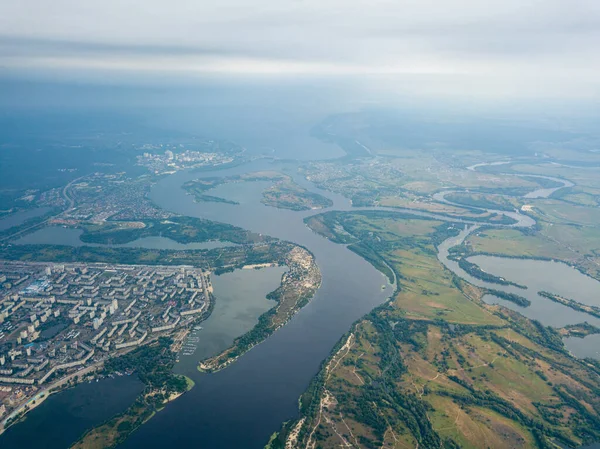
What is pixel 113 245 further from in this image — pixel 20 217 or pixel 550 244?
pixel 550 244

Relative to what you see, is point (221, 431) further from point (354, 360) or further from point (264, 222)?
point (264, 222)

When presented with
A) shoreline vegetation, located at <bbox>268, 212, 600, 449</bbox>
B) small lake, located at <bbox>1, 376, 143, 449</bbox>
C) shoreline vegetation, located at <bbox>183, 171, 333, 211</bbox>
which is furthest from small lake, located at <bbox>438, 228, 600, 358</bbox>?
small lake, located at <bbox>1, 376, 143, 449</bbox>

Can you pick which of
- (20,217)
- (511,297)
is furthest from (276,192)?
(511,297)

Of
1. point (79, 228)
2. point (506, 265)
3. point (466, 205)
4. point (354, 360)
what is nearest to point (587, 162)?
point (466, 205)

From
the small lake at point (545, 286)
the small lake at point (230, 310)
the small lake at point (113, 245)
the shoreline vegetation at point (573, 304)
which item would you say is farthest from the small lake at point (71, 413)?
the shoreline vegetation at point (573, 304)

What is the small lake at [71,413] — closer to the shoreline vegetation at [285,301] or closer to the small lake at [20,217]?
the shoreline vegetation at [285,301]

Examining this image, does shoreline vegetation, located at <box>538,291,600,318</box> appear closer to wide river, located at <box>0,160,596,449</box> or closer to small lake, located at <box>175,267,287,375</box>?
wide river, located at <box>0,160,596,449</box>
